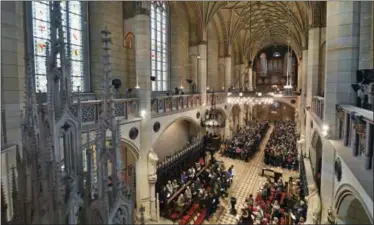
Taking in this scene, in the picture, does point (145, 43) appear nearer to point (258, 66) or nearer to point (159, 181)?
point (159, 181)

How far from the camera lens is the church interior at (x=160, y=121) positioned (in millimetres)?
3258

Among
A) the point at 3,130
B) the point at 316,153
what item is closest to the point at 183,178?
the point at 316,153

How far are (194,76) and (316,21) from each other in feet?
29.2

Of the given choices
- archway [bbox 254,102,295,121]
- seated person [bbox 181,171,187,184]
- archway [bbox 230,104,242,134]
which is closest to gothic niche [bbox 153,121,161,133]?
seated person [bbox 181,171,187,184]

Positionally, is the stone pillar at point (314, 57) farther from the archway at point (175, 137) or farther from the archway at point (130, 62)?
the archway at point (130, 62)

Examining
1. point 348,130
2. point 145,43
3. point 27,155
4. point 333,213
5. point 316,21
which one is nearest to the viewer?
point 27,155

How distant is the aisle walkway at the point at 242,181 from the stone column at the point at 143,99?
359cm

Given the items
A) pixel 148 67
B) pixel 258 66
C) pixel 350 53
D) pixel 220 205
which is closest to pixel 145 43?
pixel 148 67

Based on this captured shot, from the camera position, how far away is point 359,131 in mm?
5113

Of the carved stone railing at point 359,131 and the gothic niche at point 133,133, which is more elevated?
the carved stone railing at point 359,131

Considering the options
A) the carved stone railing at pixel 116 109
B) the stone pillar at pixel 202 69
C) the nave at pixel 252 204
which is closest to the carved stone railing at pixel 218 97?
the stone pillar at pixel 202 69

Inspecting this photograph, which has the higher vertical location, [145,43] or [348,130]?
[145,43]

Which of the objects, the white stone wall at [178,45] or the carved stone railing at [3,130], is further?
the white stone wall at [178,45]

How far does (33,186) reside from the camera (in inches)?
127
